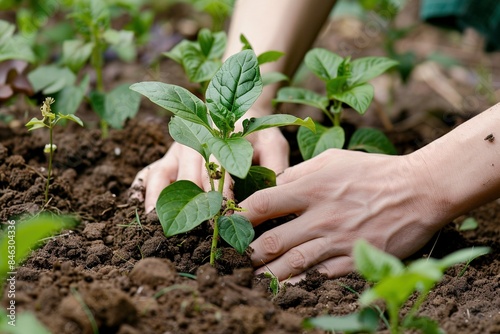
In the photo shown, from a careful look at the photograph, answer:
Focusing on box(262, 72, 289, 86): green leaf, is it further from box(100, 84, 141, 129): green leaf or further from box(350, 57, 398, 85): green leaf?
box(100, 84, 141, 129): green leaf

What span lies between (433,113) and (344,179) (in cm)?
145

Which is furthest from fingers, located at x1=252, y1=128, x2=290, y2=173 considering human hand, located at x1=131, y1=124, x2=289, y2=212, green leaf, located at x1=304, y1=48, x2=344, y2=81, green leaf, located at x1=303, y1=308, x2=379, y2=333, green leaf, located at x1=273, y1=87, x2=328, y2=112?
green leaf, located at x1=303, y1=308, x2=379, y2=333

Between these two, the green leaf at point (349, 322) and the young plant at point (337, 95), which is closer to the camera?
the green leaf at point (349, 322)

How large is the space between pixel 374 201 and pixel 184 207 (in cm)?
53

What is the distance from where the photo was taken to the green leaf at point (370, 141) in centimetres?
207

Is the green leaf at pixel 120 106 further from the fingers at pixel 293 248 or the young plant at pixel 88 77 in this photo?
the fingers at pixel 293 248

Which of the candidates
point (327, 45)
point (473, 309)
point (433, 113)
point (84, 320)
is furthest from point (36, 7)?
point (473, 309)

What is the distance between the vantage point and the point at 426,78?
12.3 feet

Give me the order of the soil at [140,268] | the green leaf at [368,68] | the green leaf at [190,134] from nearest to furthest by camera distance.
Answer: the soil at [140,268] < the green leaf at [190,134] < the green leaf at [368,68]

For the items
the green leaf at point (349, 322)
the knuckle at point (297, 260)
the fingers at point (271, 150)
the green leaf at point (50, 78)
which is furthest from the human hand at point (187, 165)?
the green leaf at point (349, 322)

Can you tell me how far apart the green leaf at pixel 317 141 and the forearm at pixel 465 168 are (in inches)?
12.2

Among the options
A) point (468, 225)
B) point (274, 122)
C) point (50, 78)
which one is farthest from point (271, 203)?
point (50, 78)

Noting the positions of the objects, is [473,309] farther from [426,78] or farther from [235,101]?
[426,78]

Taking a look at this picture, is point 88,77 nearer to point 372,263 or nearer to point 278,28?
point 278,28
